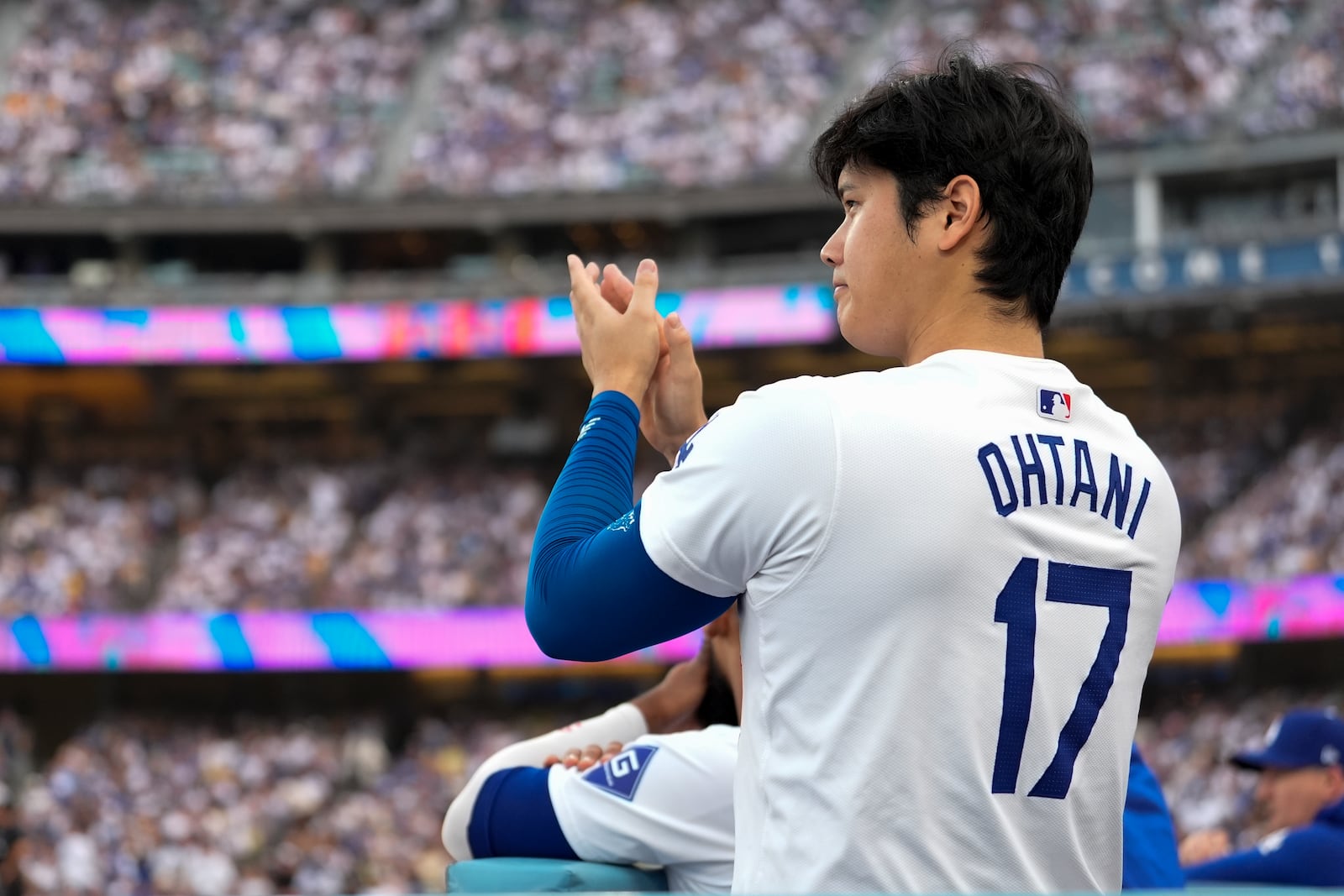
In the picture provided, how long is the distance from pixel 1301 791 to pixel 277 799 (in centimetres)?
1551

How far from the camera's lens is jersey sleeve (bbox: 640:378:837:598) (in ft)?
4.87

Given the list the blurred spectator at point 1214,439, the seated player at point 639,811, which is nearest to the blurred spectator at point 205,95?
the blurred spectator at point 1214,439

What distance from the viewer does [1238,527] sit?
1872cm

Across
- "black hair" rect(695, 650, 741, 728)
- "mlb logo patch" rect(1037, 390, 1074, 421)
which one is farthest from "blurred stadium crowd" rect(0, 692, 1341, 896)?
"mlb logo patch" rect(1037, 390, 1074, 421)

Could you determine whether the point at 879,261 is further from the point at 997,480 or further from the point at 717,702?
the point at 717,702

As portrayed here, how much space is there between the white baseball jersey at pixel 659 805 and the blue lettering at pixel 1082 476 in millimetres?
1008

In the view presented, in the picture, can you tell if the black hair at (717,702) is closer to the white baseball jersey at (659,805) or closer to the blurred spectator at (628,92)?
the white baseball jersey at (659,805)

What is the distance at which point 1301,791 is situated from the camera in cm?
421

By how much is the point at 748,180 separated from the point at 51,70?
11761 millimetres

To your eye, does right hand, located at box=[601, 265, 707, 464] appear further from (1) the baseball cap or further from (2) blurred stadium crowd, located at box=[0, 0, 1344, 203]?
(2) blurred stadium crowd, located at box=[0, 0, 1344, 203]

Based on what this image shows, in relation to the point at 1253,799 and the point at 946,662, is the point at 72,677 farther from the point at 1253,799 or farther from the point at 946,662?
A: the point at 946,662

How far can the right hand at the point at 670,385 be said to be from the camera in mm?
1900

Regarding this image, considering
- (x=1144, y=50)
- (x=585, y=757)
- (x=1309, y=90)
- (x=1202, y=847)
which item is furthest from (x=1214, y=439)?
(x=585, y=757)

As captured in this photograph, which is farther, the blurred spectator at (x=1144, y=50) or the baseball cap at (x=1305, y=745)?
the blurred spectator at (x=1144, y=50)
